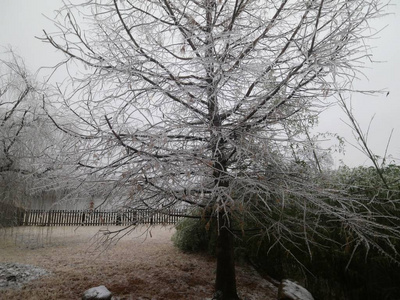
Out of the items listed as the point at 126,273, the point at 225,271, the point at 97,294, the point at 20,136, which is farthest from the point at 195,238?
the point at 20,136

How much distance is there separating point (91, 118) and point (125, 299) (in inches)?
99.4

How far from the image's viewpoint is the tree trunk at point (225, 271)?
368cm

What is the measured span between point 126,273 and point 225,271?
2.04 metres

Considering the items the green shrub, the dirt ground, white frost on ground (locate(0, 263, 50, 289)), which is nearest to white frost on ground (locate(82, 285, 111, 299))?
the dirt ground

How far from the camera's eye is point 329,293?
420 centimetres

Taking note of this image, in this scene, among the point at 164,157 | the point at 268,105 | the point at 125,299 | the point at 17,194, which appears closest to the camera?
the point at 164,157

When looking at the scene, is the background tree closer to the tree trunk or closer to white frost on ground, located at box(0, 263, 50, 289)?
white frost on ground, located at box(0, 263, 50, 289)

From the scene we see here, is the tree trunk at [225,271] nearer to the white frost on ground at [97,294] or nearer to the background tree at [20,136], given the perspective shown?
the white frost on ground at [97,294]

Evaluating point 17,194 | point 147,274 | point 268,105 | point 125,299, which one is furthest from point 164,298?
point 17,194

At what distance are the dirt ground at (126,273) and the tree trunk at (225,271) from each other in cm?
33

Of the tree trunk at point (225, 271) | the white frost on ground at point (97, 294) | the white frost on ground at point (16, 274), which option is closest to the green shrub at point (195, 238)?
the tree trunk at point (225, 271)

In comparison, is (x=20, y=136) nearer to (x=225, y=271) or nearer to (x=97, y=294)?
(x=97, y=294)

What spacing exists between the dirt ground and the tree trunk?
0.33 metres

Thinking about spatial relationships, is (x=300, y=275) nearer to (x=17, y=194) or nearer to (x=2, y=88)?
(x=17, y=194)
